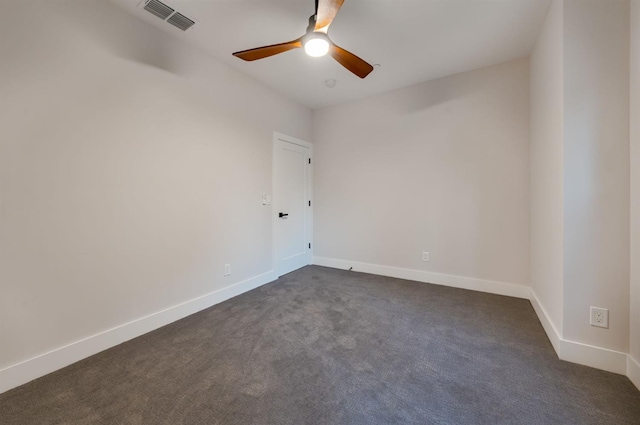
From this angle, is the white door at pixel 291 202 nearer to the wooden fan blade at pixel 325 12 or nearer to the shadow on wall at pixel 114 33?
the shadow on wall at pixel 114 33

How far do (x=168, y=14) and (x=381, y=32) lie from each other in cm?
196

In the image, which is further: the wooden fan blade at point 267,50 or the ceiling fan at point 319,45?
the wooden fan blade at point 267,50

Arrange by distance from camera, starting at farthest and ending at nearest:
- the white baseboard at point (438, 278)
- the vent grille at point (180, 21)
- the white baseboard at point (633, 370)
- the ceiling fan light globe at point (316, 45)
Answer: the white baseboard at point (438, 278) < the vent grille at point (180, 21) < the ceiling fan light globe at point (316, 45) < the white baseboard at point (633, 370)

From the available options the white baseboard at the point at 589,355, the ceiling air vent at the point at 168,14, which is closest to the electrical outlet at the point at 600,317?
the white baseboard at the point at 589,355

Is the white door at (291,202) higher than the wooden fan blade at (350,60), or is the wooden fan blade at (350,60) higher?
the wooden fan blade at (350,60)

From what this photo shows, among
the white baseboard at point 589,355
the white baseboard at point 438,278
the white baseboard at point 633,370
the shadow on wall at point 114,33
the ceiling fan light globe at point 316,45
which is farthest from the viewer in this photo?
the white baseboard at point 438,278

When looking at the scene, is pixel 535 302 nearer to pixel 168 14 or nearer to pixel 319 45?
pixel 319 45

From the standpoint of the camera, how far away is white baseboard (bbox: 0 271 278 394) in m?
1.62

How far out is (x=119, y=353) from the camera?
1964 mm

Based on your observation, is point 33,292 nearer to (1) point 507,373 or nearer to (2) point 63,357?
(2) point 63,357

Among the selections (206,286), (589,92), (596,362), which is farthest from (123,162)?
(596,362)

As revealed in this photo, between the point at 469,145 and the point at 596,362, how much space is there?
2.43 meters

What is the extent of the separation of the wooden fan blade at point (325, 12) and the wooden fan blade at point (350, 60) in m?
A: 0.20

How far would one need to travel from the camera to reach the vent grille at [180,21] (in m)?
2.20
